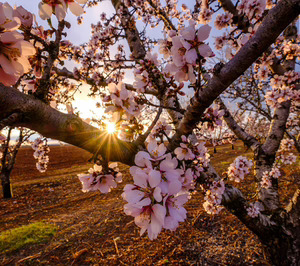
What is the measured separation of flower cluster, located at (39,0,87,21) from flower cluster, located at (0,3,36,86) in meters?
0.35

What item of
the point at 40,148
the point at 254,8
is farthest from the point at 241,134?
the point at 40,148

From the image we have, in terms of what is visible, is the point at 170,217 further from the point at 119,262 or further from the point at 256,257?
the point at 256,257

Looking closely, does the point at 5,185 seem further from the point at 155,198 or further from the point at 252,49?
the point at 252,49

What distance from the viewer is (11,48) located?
2.17 ft

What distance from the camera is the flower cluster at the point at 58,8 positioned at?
95cm

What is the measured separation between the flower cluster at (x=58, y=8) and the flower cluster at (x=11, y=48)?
345 millimetres

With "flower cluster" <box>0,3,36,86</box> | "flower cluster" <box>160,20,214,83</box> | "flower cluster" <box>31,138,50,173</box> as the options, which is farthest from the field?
"flower cluster" <box>0,3,36,86</box>

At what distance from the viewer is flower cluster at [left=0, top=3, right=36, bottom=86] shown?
0.62 meters

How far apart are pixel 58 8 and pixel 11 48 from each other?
56 centimetres

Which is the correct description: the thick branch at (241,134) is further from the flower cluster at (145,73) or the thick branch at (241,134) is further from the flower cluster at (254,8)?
the flower cluster at (145,73)

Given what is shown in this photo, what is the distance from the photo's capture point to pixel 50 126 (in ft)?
3.64

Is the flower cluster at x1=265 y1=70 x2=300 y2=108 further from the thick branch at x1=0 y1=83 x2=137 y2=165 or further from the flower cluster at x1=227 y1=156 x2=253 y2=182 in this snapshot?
the thick branch at x1=0 y1=83 x2=137 y2=165

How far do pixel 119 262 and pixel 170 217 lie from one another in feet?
10.0

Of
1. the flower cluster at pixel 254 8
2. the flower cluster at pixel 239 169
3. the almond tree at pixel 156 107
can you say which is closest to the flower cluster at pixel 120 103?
the almond tree at pixel 156 107
